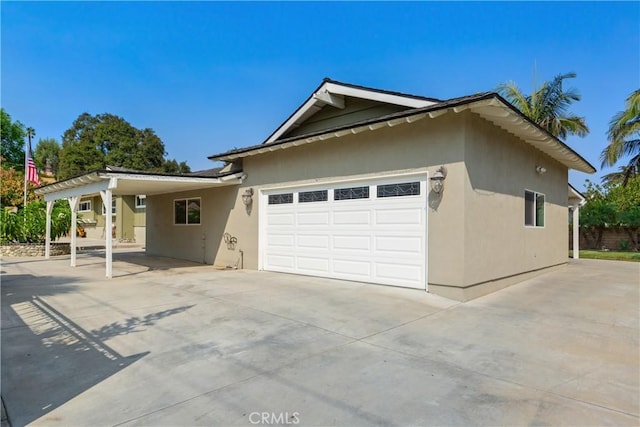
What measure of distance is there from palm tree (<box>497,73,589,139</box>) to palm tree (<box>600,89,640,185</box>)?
49.6 inches

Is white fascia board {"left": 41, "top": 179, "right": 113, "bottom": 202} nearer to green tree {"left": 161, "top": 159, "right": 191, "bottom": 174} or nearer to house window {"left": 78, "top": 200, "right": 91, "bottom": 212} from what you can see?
house window {"left": 78, "top": 200, "right": 91, "bottom": 212}

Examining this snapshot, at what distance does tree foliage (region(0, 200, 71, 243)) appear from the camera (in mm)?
15680

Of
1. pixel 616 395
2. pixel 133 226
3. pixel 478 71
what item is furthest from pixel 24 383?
pixel 133 226

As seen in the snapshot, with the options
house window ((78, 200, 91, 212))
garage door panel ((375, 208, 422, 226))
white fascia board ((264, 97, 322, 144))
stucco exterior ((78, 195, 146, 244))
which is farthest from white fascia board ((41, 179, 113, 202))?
house window ((78, 200, 91, 212))

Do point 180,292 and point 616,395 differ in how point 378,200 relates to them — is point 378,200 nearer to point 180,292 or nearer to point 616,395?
point 180,292

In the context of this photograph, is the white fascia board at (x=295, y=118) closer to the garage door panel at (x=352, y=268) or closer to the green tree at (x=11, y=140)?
the garage door panel at (x=352, y=268)

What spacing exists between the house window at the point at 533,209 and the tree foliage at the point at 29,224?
1833cm

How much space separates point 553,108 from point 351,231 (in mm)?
16330

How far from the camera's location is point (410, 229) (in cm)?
769

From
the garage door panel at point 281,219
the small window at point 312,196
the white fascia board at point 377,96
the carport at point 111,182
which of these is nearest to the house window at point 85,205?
the carport at point 111,182

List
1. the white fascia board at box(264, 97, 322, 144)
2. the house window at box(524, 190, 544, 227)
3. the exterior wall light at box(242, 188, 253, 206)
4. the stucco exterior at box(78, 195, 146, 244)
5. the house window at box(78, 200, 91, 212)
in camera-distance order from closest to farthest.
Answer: the house window at box(524, 190, 544, 227)
the white fascia board at box(264, 97, 322, 144)
the exterior wall light at box(242, 188, 253, 206)
the stucco exterior at box(78, 195, 146, 244)
the house window at box(78, 200, 91, 212)

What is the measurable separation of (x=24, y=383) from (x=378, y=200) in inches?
260

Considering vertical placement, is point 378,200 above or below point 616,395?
above

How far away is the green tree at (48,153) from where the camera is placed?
174 ft
